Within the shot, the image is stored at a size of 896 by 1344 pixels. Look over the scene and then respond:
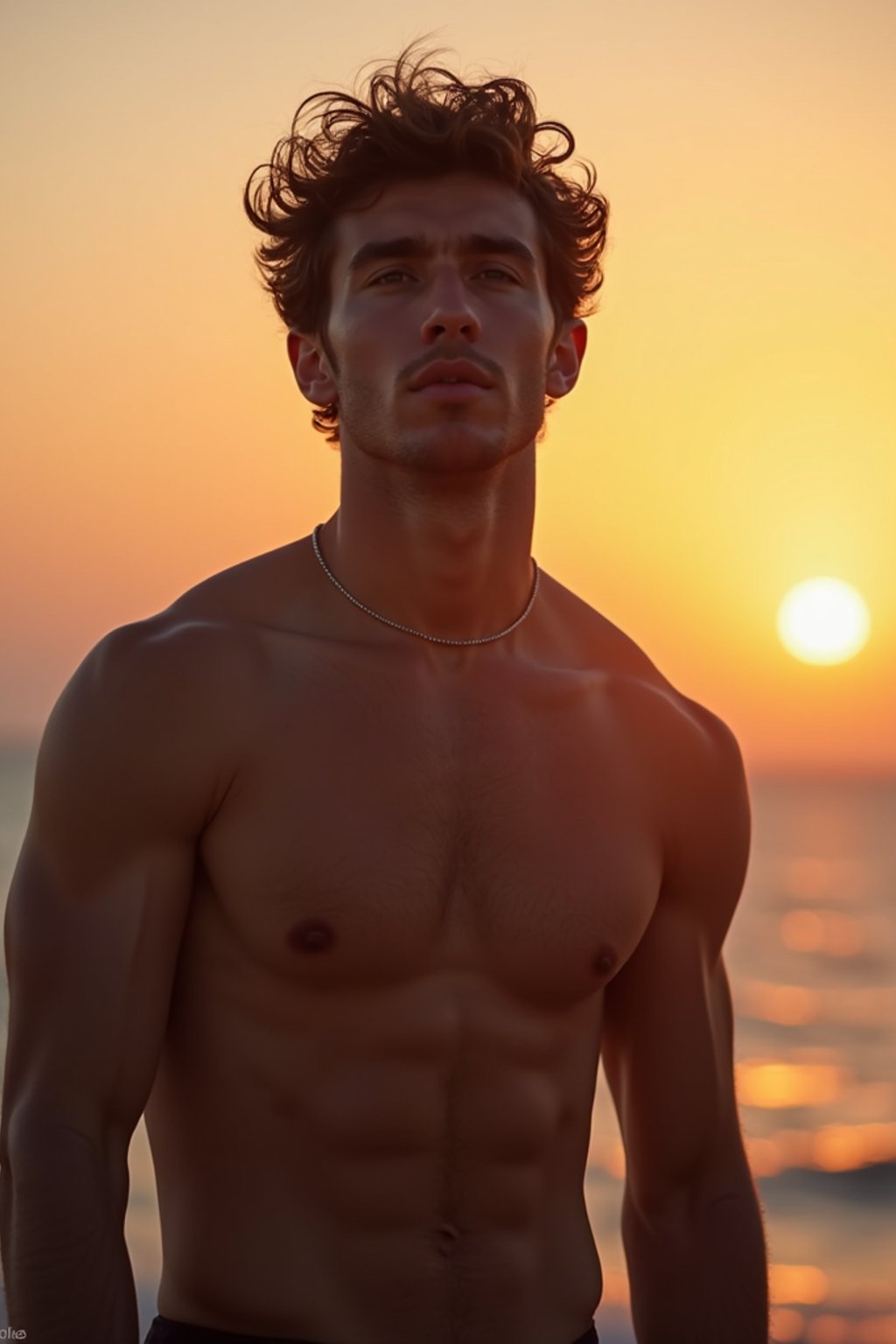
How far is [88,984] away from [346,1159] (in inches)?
22.3

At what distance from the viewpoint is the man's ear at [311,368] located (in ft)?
12.6

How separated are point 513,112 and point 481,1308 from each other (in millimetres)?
2552

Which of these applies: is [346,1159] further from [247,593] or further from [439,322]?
[439,322]

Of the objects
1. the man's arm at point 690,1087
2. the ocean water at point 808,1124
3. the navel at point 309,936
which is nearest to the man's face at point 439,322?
the man's arm at point 690,1087

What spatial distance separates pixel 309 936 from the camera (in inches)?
123

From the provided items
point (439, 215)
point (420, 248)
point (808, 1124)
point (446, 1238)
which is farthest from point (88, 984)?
point (808, 1124)

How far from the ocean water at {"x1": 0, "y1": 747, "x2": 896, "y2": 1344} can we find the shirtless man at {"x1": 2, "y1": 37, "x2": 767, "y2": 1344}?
4.67 m

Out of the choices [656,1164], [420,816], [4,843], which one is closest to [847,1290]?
[656,1164]

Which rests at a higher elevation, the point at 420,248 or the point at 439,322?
the point at 420,248

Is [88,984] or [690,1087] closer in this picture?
[88,984]

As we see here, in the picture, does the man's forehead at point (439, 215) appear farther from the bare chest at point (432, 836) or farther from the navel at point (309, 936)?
the navel at point (309, 936)

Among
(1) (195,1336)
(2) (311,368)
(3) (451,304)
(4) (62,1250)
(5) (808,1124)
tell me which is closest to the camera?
(4) (62,1250)

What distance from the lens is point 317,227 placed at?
12.9 feet

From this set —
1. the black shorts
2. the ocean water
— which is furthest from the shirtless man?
the ocean water
